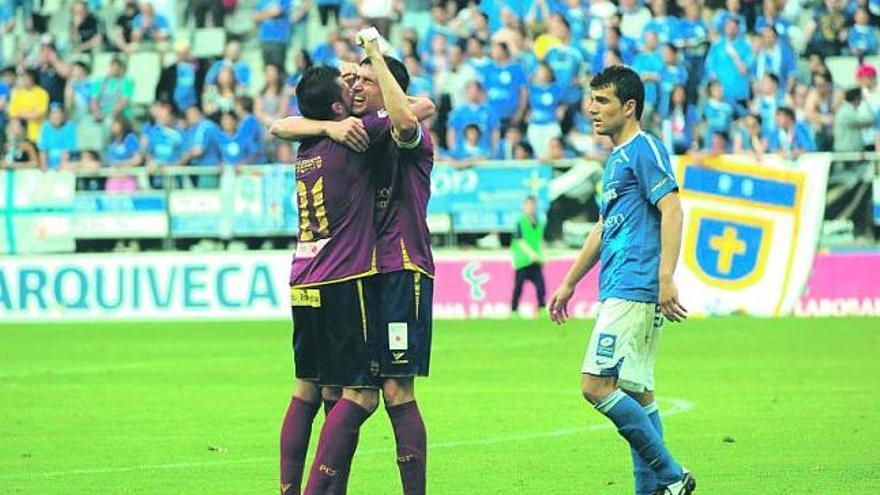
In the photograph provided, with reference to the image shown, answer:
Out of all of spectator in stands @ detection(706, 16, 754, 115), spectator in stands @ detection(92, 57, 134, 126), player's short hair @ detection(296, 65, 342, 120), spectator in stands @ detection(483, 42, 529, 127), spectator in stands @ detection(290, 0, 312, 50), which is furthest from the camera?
spectator in stands @ detection(290, 0, 312, 50)

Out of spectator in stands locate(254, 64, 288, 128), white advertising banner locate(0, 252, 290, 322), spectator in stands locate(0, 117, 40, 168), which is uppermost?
spectator in stands locate(254, 64, 288, 128)

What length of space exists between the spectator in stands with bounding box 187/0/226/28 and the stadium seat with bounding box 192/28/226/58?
134 millimetres

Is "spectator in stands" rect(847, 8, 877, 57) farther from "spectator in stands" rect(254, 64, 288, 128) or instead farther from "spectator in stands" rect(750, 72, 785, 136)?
"spectator in stands" rect(254, 64, 288, 128)

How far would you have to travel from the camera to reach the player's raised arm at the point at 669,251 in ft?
29.5

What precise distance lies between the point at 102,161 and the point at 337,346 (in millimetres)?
22274

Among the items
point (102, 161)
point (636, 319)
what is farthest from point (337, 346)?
point (102, 161)

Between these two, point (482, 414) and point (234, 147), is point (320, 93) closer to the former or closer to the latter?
point (482, 414)

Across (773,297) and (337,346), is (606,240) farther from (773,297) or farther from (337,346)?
(773,297)

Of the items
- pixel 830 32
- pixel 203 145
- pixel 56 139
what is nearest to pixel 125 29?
pixel 56 139

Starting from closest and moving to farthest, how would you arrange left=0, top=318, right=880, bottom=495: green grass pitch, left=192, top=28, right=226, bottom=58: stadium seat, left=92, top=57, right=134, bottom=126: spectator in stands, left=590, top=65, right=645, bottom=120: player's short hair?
left=590, top=65, right=645, bottom=120: player's short hair < left=0, top=318, right=880, bottom=495: green grass pitch < left=92, top=57, right=134, bottom=126: spectator in stands < left=192, top=28, right=226, bottom=58: stadium seat

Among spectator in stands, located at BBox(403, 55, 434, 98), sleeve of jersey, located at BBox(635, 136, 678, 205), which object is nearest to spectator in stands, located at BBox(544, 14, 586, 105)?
spectator in stands, located at BBox(403, 55, 434, 98)

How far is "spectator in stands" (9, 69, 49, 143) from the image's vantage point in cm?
3128

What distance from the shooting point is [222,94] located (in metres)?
29.9

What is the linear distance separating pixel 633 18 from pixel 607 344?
19928 mm
